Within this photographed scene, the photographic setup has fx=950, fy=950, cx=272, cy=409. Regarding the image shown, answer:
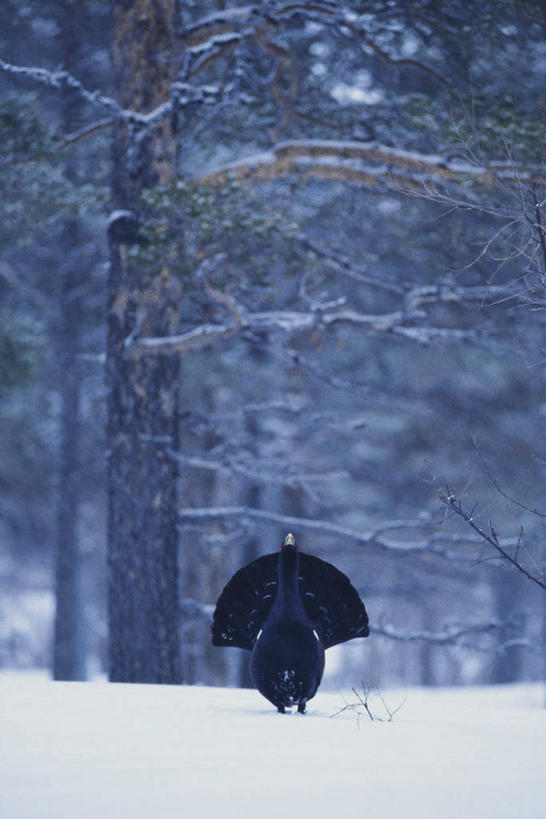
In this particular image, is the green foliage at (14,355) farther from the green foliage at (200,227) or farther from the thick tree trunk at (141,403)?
the green foliage at (200,227)

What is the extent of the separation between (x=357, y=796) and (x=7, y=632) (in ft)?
122

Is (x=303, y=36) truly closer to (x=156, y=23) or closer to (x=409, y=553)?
(x=156, y=23)

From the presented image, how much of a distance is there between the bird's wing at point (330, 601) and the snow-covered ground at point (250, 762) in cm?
48

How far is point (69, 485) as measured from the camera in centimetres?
1505

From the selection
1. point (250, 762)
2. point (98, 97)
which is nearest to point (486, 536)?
point (250, 762)

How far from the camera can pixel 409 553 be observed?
1055 cm

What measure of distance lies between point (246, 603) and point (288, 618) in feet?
1.78

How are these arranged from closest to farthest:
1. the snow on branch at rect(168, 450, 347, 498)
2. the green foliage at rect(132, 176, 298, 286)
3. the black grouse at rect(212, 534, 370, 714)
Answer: the black grouse at rect(212, 534, 370, 714)
the green foliage at rect(132, 176, 298, 286)
the snow on branch at rect(168, 450, 347, 498)

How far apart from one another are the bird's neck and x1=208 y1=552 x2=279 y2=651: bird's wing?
303mm

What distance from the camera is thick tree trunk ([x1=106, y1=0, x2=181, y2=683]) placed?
29.2 ft

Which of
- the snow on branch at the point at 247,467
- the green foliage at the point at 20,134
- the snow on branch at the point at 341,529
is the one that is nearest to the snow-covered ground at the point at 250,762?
the snow on branch at the point at 247,467

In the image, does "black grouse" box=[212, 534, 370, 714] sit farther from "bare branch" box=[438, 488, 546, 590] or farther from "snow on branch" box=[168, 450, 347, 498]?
"snow on branch" box=[168, 450, 347, 498]

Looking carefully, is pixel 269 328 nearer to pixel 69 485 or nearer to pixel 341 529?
pixel 341 529

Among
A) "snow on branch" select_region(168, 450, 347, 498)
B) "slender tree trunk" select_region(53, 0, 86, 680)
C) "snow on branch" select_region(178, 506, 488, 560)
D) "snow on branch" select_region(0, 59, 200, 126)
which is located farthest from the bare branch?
"slender tree trunk" select_region(53, 0, 86, 680)
